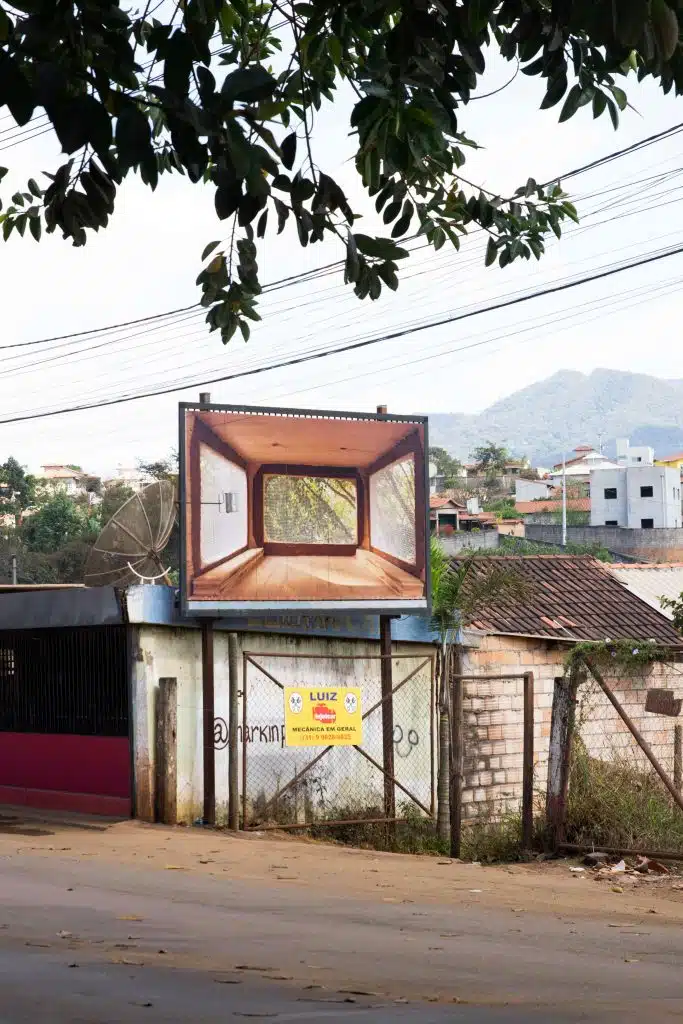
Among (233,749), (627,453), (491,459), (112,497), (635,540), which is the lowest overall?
(233,749)

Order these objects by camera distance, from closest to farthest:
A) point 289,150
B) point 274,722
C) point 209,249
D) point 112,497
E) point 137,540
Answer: point 289,150
point 209,249
point 274,722
point 137,540
point 112,497

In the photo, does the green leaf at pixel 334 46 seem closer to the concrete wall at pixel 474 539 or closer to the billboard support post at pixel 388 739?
the billboard support post at pixel 388 739

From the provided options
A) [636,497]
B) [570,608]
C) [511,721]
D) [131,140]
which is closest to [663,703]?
[511,721]

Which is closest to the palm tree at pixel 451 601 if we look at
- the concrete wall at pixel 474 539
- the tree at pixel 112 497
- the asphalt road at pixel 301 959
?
the asphalt road at pixel 301 959

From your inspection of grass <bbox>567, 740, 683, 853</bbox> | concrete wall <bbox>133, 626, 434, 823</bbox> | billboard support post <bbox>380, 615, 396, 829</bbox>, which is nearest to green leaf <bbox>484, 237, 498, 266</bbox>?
grass <bbox>567, 740, 683, 853</bbox>

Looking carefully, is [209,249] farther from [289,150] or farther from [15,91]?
[15,91]

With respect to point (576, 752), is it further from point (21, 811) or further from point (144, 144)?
point (144, 144)

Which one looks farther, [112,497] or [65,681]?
[112,497]

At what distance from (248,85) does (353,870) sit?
9.51 metres

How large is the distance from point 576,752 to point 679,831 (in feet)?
4.22

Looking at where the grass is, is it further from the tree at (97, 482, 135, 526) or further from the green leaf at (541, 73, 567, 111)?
the tree at (97, 482, 135, 526)

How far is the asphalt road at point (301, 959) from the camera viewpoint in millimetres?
5473

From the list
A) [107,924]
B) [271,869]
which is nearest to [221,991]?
[107,924]

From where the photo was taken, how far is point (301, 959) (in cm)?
709
